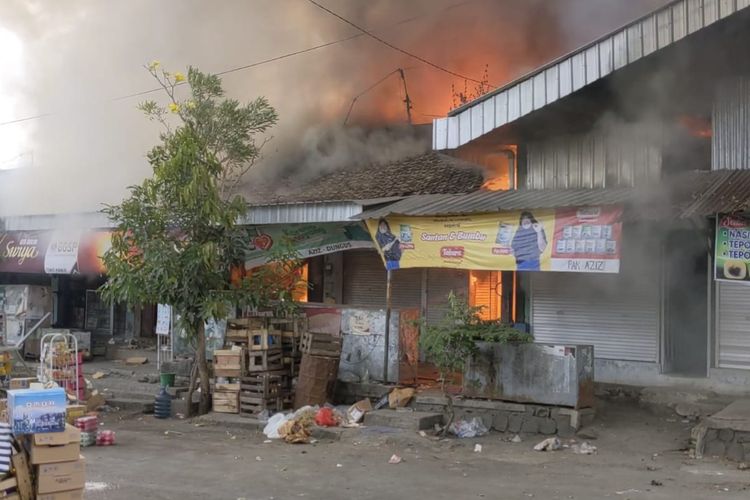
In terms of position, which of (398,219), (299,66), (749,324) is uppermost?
(299,66)

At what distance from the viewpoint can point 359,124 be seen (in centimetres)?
1744

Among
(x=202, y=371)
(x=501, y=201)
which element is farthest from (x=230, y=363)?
(x=501, y=201)

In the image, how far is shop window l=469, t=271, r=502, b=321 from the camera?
14.2 m

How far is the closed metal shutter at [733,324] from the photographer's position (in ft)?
33.1

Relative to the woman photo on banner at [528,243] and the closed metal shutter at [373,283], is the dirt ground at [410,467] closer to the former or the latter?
the woman photo on banner at [528,243]

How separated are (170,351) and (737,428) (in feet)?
36.2

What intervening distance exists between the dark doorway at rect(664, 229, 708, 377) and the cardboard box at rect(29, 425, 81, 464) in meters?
8.01

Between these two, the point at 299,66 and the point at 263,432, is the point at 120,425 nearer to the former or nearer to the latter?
the point at 263,432

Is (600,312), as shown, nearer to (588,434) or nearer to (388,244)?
(588,434)

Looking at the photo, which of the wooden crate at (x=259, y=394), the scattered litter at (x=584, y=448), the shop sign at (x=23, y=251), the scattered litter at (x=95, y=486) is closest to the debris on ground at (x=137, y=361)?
the shop sign at (x=23, y=251)

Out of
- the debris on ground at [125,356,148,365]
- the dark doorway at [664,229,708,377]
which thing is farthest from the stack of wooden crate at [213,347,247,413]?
the dark doorway at [664,229,708,377]

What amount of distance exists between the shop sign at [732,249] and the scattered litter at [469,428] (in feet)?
11.2

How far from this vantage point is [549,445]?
30.3 ft

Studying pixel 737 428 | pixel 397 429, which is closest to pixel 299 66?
pixel 397 429
